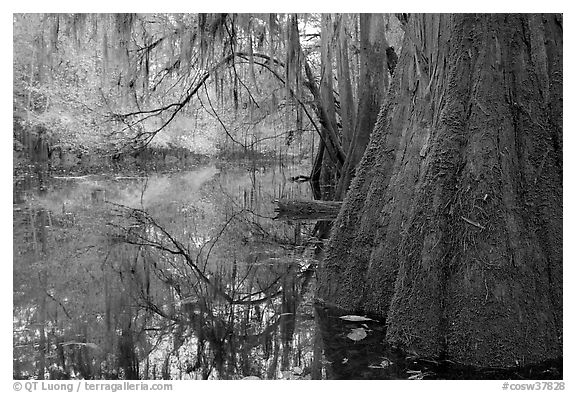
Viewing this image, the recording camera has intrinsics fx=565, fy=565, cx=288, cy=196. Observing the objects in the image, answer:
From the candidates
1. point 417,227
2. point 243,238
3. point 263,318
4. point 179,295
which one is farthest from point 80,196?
point 417,227

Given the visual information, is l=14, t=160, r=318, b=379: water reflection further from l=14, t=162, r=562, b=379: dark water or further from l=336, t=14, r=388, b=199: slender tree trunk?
l=336, t=14, r=388, b=199: slender tree trunk

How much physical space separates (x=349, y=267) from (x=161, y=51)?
266 inches

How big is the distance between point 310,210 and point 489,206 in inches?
267

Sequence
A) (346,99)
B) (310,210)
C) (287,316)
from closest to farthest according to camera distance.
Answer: (287,316) < (310,210) < (346,99)

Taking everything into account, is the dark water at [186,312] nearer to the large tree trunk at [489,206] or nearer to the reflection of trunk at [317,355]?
the reflection of trunk at [317,355]

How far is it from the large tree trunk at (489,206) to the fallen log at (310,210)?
6018 millimetres

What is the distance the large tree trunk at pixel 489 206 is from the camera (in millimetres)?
3434

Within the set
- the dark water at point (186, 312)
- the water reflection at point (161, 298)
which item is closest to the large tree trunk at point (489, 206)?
the dark water at point (186, 312)

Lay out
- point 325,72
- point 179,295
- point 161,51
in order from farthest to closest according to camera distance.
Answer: point 325,72
point 161,51
point 179,295

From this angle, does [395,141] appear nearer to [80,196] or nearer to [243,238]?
[243,238]

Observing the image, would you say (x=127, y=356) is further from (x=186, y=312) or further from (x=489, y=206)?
(x=489, y=206)

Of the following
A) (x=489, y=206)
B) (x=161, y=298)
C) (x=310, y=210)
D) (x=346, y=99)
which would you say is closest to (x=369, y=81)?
(x=310, y=210)

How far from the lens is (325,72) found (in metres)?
12.8

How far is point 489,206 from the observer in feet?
11.6
